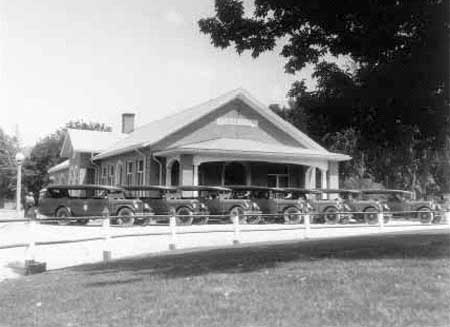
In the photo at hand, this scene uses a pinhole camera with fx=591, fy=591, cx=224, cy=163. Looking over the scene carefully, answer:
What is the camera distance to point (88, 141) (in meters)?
42.5

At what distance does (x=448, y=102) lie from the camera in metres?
10.9

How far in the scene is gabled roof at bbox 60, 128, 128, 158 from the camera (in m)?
41.1

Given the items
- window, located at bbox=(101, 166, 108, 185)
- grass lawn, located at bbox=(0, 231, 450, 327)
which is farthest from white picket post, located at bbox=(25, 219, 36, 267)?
window, located at bbox=(101, 166, 108, 185)

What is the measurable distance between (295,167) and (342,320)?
27.8 metres

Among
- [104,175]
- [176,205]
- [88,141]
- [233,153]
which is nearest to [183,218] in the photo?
[176,205]

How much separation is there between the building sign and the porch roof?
1.13 meters

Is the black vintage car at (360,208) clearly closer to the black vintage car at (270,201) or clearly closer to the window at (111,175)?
the black vintage car at (270,201)

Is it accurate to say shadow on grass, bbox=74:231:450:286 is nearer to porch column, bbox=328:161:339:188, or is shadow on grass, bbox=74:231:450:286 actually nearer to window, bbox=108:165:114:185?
porch column, bbox=328:161:339:188

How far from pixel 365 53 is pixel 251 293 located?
5.91 metres

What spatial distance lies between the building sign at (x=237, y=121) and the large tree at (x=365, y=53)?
18.8 m

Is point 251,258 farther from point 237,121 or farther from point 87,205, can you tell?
point 237,121

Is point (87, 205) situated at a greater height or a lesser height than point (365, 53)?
lesser

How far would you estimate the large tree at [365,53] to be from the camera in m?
9.95

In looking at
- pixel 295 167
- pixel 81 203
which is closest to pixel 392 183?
pixel 295 167
